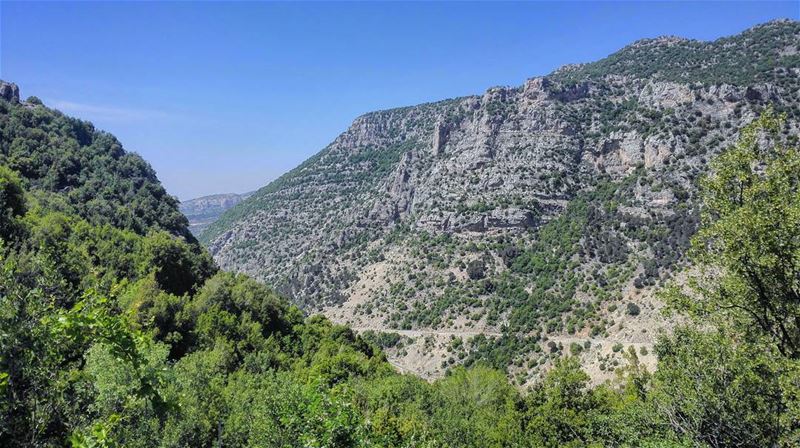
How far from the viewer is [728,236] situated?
30.9 ft

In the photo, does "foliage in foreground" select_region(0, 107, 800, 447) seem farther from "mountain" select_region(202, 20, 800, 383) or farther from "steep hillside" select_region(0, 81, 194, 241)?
"steep hillside" select_region(0, 81, 194, 241)

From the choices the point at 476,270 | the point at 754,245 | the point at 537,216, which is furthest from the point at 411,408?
the point at 537,216

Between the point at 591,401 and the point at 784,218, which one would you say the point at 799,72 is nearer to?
the point at 591,401

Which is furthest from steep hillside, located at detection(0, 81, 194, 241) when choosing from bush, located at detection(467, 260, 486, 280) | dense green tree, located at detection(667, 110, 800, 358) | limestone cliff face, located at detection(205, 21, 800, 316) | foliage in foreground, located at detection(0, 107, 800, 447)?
dense green tree, located at detection(667, 110, 800, 358)

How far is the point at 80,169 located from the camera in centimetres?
6438

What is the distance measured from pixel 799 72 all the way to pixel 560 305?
58105mm

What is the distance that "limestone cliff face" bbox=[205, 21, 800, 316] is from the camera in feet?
253

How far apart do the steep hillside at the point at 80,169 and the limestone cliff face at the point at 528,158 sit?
4136 cm

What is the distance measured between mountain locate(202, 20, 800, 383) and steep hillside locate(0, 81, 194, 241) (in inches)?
1589

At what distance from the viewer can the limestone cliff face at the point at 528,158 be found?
77250mm

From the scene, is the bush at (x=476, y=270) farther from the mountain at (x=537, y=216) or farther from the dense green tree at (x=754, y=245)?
the dense green tree at (x=754, y=245)

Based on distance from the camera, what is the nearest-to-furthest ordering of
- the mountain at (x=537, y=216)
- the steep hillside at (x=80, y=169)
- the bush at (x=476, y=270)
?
the steep hillside at (x=80, y=169), the mountain at (x=537, y=216), the bush at (x=476, y=270)

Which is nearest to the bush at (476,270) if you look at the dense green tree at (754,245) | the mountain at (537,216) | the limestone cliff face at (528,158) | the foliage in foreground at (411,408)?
the mountain at (537,216)

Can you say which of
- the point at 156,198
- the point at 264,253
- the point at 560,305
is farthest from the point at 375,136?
the point at 560,305
